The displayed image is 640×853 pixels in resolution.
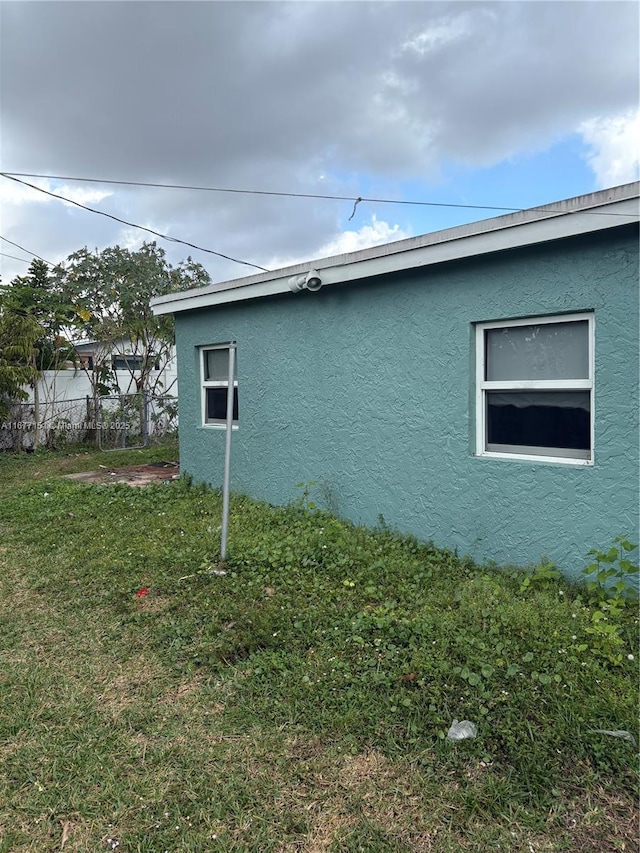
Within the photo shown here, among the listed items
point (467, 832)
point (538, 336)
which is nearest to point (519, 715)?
point (467, 832)

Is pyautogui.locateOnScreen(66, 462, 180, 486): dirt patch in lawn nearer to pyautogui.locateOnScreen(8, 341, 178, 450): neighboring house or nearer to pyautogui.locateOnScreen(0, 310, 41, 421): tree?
pyautogui.locateOnScreen(0, 310, 41, 421): tree

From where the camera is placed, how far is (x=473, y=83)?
6281 millimetres

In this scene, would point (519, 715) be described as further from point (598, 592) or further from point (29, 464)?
point (29, 464)

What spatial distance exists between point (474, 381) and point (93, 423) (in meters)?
11.9

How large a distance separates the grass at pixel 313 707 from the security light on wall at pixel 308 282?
2.63 meters

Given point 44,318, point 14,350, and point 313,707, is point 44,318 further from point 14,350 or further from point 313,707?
point 313,707

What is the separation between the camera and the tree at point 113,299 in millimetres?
14219

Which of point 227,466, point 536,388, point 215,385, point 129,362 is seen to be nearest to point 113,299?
point 129,362

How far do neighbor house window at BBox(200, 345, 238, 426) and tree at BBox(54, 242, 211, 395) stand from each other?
7.61 meters

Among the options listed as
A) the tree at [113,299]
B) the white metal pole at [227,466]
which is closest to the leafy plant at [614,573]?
the white metal pole at [227,466]

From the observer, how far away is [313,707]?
2.81 metres

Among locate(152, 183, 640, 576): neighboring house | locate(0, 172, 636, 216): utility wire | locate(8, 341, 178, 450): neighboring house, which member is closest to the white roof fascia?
locate(152, 183, 640, 576): neighboring house

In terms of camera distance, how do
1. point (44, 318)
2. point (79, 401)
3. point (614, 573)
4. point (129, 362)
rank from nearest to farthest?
point (614, 573), point (79, 401), point (44, 318), point (129, 362)

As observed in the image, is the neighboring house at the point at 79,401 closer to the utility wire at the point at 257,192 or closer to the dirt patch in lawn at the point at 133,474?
the dirt patch in lawn at the point at 133,474
